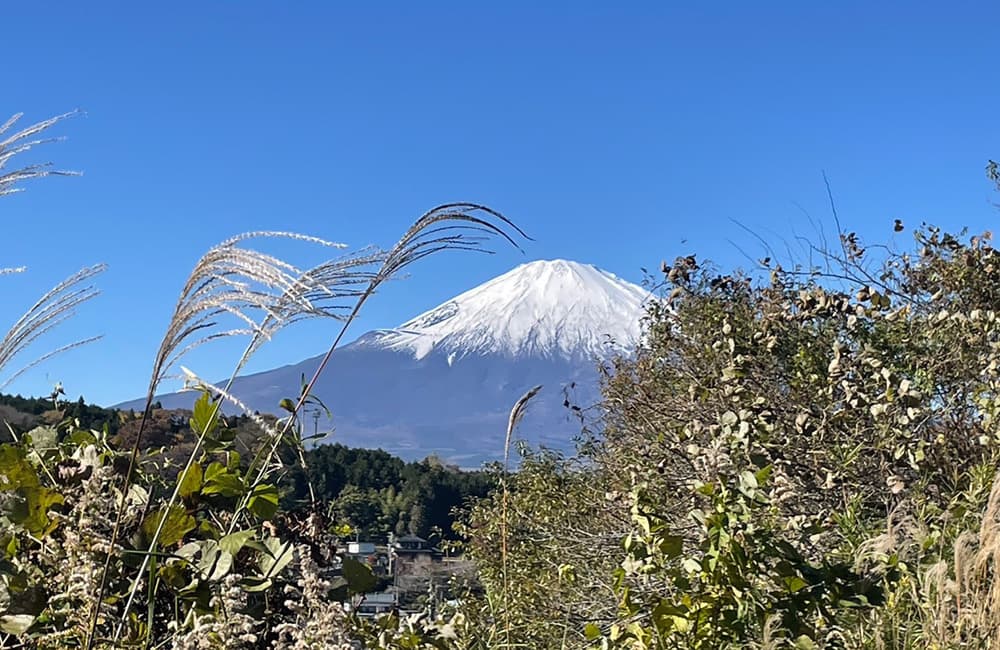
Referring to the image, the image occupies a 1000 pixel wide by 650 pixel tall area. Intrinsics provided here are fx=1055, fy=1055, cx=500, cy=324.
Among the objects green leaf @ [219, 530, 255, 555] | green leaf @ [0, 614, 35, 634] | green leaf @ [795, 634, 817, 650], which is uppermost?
green leaf @ [219, 530, 255, 555]

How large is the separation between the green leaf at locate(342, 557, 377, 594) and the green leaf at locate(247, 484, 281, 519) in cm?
16

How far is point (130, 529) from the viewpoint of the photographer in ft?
5.66

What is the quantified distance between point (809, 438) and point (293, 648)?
12.0ft

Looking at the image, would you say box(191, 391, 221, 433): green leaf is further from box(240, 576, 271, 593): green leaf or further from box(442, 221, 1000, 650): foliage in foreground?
box(442, 221, 1000, 650): foliage in foreground

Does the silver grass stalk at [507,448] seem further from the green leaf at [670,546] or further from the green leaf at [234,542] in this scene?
the green leaf at [234,542]

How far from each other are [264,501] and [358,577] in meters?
0.21

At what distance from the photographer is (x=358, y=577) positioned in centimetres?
181

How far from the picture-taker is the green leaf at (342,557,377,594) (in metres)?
1.80

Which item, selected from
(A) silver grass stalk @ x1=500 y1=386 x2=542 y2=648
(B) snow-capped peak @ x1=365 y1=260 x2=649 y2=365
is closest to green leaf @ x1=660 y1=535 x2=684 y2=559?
(A) silver grass stalk @ x1=500 y1=386 x2=542 y2=648

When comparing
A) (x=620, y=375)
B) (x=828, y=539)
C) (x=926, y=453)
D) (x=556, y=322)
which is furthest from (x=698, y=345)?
(x=556, y=322)

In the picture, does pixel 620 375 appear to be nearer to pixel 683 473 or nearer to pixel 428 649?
pixel 683 473

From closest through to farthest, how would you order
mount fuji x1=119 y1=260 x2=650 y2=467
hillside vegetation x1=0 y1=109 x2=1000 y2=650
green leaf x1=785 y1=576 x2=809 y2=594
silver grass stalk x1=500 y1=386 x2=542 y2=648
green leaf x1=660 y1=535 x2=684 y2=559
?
hillside vegetation x1=0 y1=109 x2=1000 y2=650 < green leaf x1=785 y1=576 x2=809 y2=594 < green leaf x1=660 y1=535 x2=684 y2=559 < silver grass stalk x1=500 y1=386 x2=542 y2=648 < mount fuji x1=119 y1=260 x2=650 y2=467

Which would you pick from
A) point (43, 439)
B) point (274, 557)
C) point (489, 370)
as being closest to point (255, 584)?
point (274, 557)

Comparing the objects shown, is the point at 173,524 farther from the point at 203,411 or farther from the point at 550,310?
the point at 550,310
